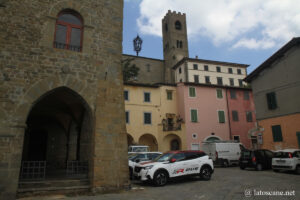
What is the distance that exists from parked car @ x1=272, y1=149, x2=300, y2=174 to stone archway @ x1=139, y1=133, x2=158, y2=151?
1416 centimetres

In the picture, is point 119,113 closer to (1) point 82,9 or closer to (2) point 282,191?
(1) point 82,9

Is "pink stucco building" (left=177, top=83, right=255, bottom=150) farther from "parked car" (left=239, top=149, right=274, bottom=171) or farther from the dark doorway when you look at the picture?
the dark doorway

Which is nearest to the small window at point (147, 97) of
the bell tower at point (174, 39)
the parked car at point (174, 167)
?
the parked car at point (174, 167)

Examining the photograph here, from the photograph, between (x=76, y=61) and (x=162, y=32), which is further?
(x=162, y=32)

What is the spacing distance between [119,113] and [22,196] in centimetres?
437

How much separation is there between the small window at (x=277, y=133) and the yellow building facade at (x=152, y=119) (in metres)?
10.4

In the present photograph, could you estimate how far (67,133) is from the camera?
1418 cm

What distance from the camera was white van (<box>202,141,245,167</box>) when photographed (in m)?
18.8

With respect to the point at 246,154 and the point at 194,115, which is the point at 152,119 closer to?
the point at 194,115

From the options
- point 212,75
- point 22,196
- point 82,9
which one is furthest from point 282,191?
point 212,75

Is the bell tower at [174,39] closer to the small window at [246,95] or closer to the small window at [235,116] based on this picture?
the small window at [246,95]

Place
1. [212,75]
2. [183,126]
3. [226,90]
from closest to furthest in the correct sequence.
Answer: [183,126] → [226,90] → [212,75]

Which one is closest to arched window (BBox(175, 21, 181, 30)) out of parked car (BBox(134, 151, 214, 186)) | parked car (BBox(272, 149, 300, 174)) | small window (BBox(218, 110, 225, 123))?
small window (BBox(218, 110, 225, 123))

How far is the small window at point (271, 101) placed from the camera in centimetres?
Result: 1778
